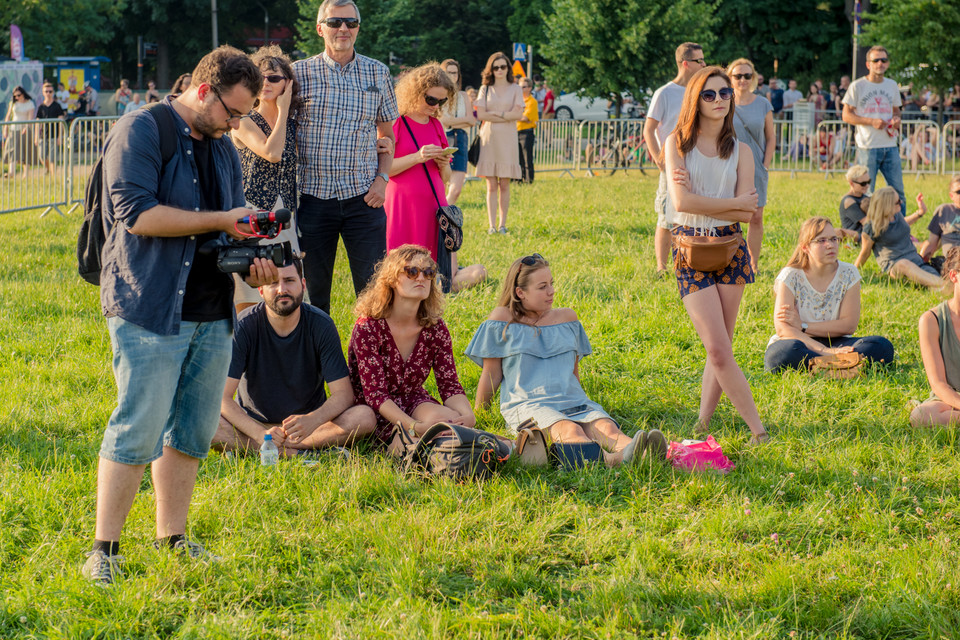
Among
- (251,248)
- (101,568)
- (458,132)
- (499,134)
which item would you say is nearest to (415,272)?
(251,248)

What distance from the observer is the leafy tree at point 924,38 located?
83.8 ft

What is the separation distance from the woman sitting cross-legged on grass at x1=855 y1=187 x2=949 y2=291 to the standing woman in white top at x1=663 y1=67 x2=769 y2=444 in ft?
16.0

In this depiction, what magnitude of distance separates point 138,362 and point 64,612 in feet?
2.97

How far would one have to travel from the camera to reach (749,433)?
220 inches

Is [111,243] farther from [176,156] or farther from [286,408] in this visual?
[286,408]

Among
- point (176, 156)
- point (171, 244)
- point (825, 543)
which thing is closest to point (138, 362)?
point (171, 244)

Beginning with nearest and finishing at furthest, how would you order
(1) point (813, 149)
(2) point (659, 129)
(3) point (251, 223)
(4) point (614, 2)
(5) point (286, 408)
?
(3) point (251, 223) < (5) point (286, 408) < (2) point (659, 129) < (1) point (813, 149) < (4) point (614, 2)

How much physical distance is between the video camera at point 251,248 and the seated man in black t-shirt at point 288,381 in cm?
173

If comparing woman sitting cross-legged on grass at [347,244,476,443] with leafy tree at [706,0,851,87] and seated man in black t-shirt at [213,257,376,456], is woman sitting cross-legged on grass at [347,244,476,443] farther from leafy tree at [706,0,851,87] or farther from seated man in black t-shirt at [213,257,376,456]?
leafy tree at [706,0,851,87]

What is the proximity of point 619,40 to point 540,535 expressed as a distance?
82.4 feet

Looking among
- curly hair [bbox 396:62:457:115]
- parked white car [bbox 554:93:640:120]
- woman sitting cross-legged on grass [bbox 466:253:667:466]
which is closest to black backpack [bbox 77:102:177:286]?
woman sitting cross-legged on grass [bbox 466:253:667:466]

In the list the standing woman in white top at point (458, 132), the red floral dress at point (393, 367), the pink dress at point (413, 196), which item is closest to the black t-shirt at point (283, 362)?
the red floral dress at point (393, 367)

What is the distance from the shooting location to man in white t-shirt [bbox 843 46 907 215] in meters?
11.9

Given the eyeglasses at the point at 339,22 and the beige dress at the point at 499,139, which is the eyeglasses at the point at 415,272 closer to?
the eyeglasses at the point at 339,22
